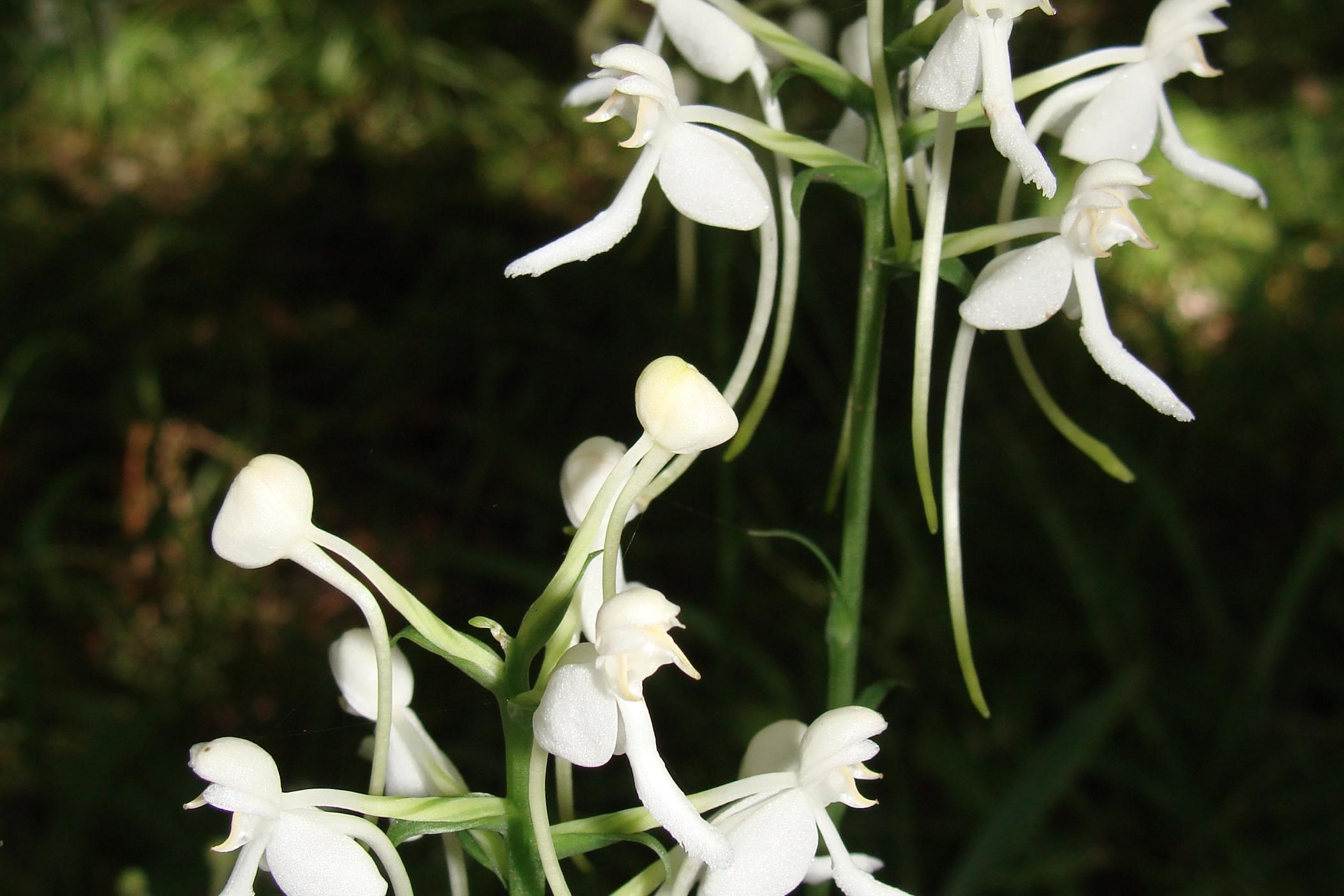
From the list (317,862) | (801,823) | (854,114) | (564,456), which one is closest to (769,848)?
(801,823)

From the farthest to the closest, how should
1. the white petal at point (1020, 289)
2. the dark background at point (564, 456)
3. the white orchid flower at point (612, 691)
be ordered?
the dark background at point (564, 456) → the white petal at point (1020, 289) → the white orchid flower at point (612, 691)

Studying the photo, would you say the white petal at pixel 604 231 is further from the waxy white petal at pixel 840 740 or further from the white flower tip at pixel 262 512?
the waxy white petal at pixel 840 740

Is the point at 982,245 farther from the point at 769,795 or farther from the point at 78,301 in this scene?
the point at 78,301

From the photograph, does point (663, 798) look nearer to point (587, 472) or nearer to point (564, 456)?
point (587, 472)

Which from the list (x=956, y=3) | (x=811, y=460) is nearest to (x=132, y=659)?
(x=811, y=460)

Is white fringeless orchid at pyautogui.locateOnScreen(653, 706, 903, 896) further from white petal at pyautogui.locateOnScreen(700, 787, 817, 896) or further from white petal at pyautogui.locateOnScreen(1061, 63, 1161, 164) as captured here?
white petal at pyautogui.locateOnScreen(1061, 63, 1161, 164)

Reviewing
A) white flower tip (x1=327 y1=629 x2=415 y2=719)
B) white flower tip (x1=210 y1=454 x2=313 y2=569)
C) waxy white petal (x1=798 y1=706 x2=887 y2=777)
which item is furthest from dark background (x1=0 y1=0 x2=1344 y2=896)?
waxy white petal (x1=798 y1=706 x2=887 y2=777)

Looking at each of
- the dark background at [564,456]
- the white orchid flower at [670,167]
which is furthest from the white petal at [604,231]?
the dark background at [564,456]
